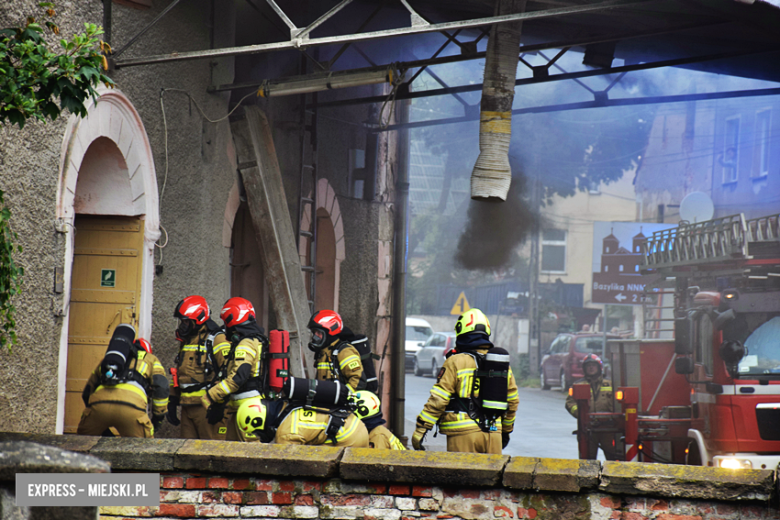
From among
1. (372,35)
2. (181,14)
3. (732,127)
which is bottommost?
(372,35)

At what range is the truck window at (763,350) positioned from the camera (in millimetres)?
7516

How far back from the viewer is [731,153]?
23953 millimetres

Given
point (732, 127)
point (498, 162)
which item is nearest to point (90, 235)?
point (498, 162)

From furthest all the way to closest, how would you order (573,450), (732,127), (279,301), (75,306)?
1. (732,127)
2. (573,450)
3. (279,301)
4. (75,306)

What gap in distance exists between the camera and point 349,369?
269 inches

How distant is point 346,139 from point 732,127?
648 inches

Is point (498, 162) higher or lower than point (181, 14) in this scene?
lower

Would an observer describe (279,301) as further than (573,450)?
No

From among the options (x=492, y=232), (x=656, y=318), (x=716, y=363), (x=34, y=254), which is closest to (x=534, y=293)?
(x=492, y=232)

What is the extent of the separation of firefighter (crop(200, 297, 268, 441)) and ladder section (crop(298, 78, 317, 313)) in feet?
13.1

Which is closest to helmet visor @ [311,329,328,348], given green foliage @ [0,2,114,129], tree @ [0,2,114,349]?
tree @ [0,2,114,349]

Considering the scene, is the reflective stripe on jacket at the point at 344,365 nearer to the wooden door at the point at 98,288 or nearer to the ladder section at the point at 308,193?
the wooden door at the point at 98,288

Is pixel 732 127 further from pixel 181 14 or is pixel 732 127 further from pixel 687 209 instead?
pixel 181 14

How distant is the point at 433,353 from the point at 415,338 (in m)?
3.55
